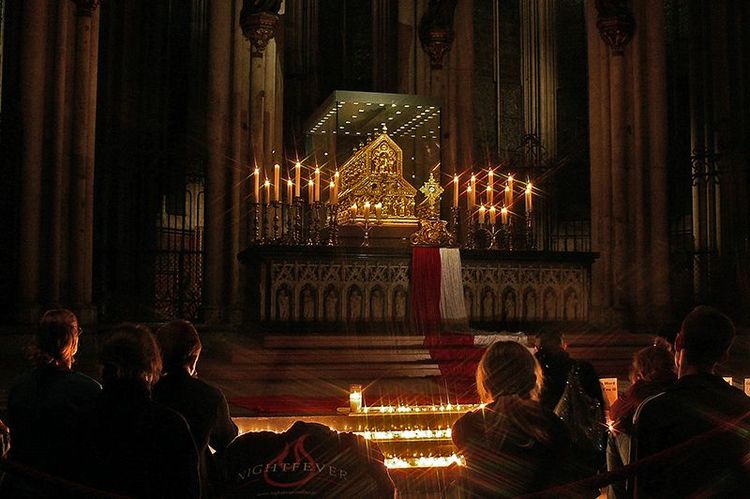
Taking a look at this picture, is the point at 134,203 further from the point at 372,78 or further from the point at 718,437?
the point at 718,437

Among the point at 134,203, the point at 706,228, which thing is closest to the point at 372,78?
the point at 134,203

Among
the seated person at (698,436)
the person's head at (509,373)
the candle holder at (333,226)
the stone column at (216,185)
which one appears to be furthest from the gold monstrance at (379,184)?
the seated person at (698,436)

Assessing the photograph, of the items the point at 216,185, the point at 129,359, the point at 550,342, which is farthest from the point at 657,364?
the point at 216,185

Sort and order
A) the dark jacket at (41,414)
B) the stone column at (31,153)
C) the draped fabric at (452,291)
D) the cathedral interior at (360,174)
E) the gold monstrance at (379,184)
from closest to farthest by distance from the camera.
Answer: the dark jacket at (41,414)
the draped fabric at (452,291)
the cathedral interior at (360,174)
the stone column at (31,153)
the gold monstrance at (379,184)

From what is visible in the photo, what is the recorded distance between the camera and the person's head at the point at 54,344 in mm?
3461

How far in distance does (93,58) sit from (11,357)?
3897 millimetres

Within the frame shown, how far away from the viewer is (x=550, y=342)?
4.81 m

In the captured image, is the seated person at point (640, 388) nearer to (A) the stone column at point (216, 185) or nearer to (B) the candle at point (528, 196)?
(B) the candle at point (528, 196)

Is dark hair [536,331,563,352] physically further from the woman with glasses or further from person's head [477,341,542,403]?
the woman with glasses

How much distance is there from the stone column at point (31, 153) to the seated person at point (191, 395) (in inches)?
287

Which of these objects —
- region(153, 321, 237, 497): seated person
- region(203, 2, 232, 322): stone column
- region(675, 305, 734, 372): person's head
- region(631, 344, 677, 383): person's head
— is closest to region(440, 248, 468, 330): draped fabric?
region(203, 2, 232, 322): stone column

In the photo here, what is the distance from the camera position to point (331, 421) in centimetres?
621

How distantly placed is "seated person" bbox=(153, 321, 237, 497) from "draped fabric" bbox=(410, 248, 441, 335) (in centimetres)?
628

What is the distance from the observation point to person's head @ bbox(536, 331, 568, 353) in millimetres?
→ 4789
